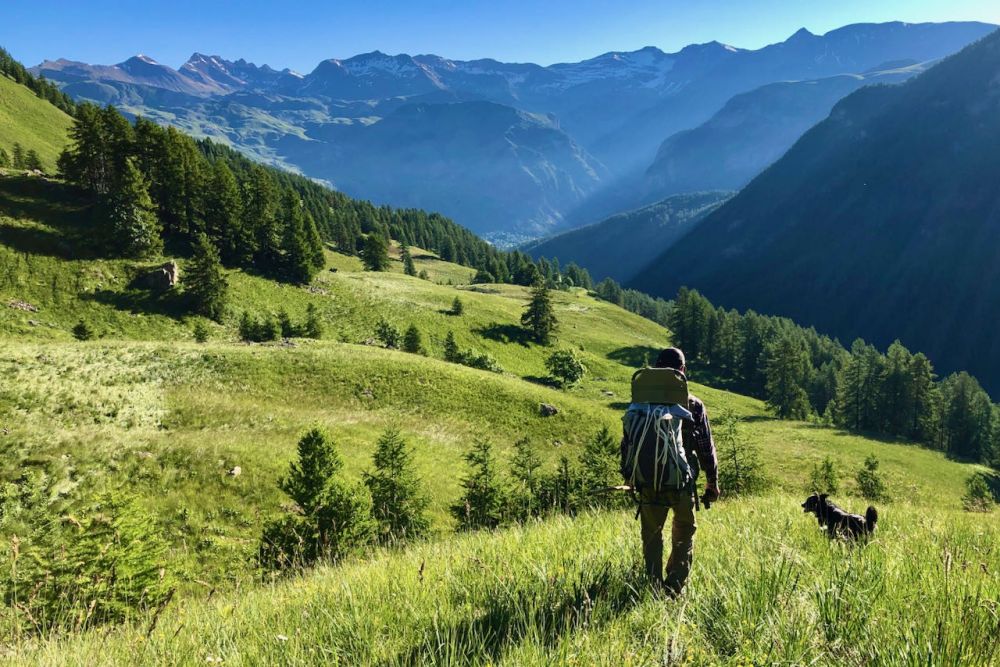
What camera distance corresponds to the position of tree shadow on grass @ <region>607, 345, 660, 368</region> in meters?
91.5

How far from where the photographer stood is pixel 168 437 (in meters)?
24.3

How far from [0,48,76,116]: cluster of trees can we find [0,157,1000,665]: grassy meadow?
102 meters

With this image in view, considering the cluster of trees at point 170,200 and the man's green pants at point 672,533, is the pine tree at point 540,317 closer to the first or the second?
the cluster of trees at point 170,200

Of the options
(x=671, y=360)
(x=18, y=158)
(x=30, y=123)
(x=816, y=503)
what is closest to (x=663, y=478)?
(x=671, y=360)

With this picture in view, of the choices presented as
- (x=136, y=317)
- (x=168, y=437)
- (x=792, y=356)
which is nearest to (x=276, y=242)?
(x=136, y=317)

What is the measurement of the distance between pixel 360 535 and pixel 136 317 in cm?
4669

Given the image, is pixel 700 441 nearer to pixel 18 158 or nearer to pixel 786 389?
pixel 786 389

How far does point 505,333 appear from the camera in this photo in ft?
266

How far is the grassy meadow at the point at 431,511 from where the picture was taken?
278 centimetres

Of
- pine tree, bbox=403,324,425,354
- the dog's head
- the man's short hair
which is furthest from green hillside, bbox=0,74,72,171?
the dog's head

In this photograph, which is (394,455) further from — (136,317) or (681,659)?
(136,317)

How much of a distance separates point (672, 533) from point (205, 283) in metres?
60.8

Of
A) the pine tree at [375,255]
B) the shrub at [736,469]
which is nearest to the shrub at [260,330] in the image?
the shrub at [736,469]

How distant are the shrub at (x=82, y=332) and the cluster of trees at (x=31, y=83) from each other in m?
127
